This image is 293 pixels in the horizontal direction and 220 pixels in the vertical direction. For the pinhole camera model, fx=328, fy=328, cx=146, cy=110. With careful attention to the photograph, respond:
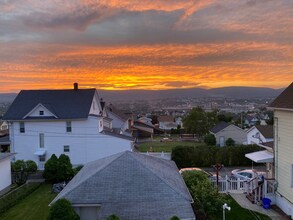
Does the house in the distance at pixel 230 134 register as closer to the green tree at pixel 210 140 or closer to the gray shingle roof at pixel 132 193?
the green tree at pixel 210 140

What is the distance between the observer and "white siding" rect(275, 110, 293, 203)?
696 inches

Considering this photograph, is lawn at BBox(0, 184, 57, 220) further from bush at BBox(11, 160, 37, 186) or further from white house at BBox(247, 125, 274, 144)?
white house at BBox(247, 125, 274, 144)

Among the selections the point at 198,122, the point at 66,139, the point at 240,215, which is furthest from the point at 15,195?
the point at 198,122

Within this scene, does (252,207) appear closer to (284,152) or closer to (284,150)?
(284,152)

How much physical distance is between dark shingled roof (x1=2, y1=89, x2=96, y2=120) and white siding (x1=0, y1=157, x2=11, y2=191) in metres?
9.78

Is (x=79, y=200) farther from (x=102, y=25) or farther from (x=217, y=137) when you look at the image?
(x=217, y=137)

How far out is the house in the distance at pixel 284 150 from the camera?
695 inches

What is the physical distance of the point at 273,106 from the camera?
19.7m

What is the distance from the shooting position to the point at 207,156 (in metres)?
35.1

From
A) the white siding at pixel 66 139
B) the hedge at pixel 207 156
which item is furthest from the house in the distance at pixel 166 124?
the white siding at pixel 66 139

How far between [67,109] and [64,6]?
14.3m

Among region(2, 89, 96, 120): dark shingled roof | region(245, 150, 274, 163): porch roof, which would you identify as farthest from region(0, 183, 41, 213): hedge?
region(245, 150, 274, 163): porch roof

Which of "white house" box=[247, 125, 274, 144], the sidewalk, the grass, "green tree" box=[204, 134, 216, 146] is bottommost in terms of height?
"green tree" box=[204, 134, 216, 146]

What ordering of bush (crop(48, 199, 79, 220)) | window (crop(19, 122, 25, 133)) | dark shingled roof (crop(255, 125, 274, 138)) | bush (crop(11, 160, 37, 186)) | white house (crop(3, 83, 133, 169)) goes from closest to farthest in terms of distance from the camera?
bush (crop(48, 199, 79, 220)) → bush (crop(11, 160, 37, 186)) → white house (crop(3, 83, 133, 169)) → window (crop(19, 122, 25, 133)) → dark shingled roof (crop(255, 125, 274, 138))
